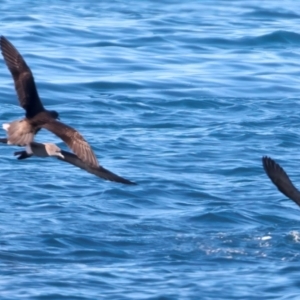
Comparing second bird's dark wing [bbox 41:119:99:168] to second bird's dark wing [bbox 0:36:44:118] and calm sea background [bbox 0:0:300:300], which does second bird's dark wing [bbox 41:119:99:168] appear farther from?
calm sea background [bbox 0:0:300:300]

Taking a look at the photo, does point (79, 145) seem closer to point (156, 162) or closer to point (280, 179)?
point (280, 179)

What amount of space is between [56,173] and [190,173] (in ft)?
5.87

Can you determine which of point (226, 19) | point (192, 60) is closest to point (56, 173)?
point (192, 60)

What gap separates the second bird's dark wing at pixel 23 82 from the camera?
1146 centimetres

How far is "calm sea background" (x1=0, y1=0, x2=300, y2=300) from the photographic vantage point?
36.0 ft

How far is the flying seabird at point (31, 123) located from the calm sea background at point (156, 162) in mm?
1321

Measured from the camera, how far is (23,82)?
38.5 ft

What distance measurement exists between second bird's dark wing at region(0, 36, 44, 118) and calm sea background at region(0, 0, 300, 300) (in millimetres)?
1456

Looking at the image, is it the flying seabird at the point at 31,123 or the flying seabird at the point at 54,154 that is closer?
the flying seabird at the point at 31,123

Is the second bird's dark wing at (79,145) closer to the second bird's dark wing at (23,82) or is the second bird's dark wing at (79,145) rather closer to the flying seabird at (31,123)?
the flying seabird at (31,123)

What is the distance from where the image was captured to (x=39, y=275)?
35.5 feet

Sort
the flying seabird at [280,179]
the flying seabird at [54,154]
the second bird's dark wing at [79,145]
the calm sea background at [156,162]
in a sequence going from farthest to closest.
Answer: the flying seabird at [280,179] → the calm sea background at [156,162] → the flying seabird at [54,154] → the second bird's dark wing at [79,145]

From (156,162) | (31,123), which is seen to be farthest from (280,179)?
(156,162)

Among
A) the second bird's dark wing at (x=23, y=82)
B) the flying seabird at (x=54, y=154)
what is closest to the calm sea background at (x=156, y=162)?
the flying seabird at (x=54, y=154)
